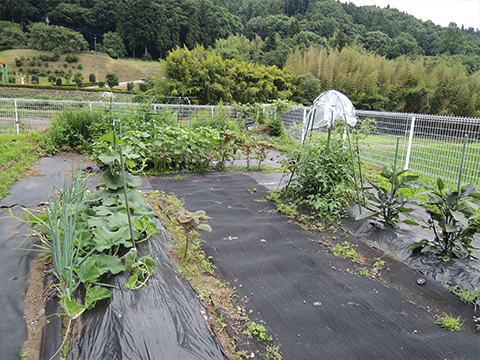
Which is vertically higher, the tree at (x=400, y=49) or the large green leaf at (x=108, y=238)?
the tree at (x=400, y=49)

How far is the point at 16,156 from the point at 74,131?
120 centimetres

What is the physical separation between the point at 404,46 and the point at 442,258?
3268 centimetres

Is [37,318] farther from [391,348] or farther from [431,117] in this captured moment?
[431,117]

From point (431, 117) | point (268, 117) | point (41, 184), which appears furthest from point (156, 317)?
point (268, 117)

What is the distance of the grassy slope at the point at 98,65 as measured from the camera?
34875mm

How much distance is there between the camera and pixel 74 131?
574cm

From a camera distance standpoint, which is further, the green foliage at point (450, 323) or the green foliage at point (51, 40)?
the green foliage at point (51, 40)

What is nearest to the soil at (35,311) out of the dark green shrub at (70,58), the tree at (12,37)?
the dark green shrub at (70,58)

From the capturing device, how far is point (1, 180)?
143 inches

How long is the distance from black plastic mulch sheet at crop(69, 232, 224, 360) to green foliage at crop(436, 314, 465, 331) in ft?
4.11

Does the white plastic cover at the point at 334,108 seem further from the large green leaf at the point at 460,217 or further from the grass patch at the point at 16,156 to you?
the grass patch at the point at 16,156

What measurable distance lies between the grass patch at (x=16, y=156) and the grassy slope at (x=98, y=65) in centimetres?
3117

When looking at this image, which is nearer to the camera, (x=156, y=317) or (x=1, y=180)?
(x=156, y=317)

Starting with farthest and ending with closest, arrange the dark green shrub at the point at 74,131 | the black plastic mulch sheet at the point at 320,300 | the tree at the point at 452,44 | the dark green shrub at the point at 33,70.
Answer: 1. the dark green shrub at the point at 33,70
2. the tree at the point at 452,44
3. the dark green shrub at the point at 74,131
4. the black plastic mulch sheet at the point at 320,300
